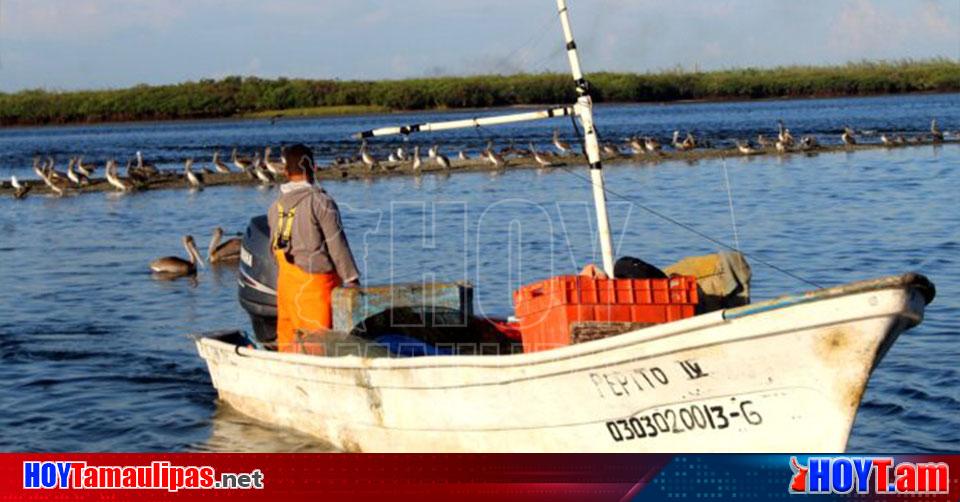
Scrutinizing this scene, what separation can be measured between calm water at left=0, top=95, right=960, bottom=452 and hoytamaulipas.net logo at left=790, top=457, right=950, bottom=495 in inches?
89.7

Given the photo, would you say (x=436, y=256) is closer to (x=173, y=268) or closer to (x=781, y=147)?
(x=173, y=268)

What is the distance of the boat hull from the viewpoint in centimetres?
809

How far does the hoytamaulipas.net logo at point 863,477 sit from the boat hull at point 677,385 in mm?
149

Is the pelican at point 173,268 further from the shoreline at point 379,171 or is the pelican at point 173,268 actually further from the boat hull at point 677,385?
the shoreline at point 379,171

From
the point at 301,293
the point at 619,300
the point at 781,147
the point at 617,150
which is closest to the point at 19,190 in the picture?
the point at 617,150

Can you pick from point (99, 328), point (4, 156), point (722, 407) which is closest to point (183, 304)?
point (99, 328)

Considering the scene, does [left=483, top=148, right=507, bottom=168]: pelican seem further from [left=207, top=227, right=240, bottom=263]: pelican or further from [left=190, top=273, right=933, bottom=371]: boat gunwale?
[left=190, top=273, right=933, bottom=371]: boat gunwale

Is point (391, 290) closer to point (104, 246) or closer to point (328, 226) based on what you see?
point (328, 226)

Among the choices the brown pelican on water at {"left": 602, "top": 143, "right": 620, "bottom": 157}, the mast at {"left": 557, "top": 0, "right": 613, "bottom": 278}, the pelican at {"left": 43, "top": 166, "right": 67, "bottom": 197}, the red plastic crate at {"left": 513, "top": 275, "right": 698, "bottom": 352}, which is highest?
the mast at {"left": 557, "top": 0, "right": 613, "bottom": 278}

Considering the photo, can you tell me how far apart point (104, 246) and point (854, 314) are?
793 inches

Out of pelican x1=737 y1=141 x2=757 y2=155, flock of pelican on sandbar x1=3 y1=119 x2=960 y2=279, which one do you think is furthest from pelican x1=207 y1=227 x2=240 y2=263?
A: pelican x1=737 y1=141 x2=757 y2=155

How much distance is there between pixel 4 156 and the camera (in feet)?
204

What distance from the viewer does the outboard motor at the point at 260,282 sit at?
12047 millimetres

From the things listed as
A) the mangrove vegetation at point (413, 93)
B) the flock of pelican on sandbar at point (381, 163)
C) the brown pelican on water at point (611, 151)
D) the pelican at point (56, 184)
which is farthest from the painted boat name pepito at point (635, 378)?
the mangrove vegetation at point (413, 93)
